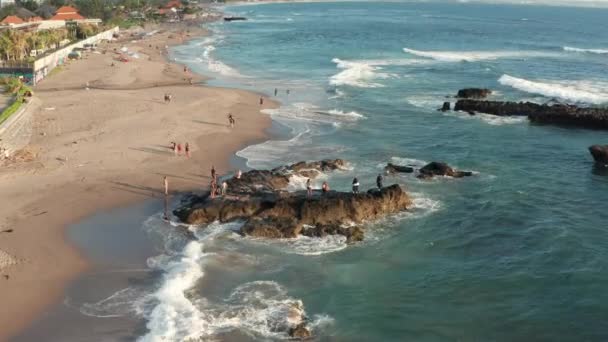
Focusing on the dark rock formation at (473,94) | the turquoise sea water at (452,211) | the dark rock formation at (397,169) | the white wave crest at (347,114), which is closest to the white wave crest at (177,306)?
the turquoise sea water at (452,211)

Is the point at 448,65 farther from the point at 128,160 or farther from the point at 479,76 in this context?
Result: the point at 128,160

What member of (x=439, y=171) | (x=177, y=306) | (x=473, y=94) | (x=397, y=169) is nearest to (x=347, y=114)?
(x=473, y=94)

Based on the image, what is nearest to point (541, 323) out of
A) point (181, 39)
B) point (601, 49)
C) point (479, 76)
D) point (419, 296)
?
point (419, 296)

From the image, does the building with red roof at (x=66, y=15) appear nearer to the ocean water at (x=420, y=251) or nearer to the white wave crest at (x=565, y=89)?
the ocean water at (x=420, y=251)

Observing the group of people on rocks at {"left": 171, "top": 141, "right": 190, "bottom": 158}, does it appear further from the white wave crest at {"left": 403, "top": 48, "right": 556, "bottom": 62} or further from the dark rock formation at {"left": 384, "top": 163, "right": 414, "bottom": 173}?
the white wave crest at {"left": 403, "top": 48, "right": 556, "bottom": 62}

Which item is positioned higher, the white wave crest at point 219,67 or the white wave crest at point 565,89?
the white wave crest at point 565,89

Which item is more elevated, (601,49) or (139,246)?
(601,49)
